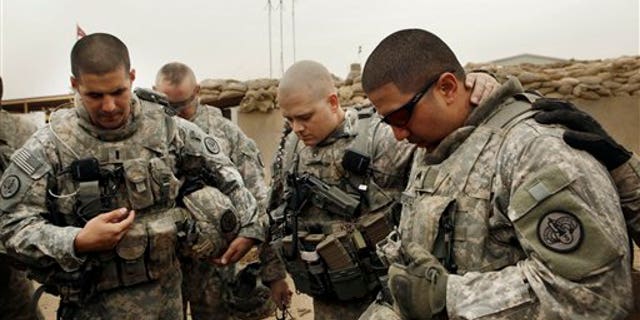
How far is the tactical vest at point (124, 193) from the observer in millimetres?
2609

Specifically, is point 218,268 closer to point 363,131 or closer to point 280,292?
point 280,292

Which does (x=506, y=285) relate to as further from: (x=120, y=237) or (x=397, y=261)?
(x=120, y=237)

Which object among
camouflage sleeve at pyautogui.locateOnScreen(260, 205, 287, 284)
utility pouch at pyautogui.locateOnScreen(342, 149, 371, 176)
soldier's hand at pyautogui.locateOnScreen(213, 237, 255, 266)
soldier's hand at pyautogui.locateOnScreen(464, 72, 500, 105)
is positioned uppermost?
soldier's hand at pyautogui.locateOnScreen(464, 72, 500, 105)

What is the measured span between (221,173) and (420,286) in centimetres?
167

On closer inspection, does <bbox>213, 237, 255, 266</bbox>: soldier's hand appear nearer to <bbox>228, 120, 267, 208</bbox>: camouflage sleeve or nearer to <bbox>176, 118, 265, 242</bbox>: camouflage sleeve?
<bbox>176, 118, 265, 242</bbox>: camouflage sleeve

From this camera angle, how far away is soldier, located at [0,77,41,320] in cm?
370

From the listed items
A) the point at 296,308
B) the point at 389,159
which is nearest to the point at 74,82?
the point at 389,159

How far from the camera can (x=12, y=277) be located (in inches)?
149

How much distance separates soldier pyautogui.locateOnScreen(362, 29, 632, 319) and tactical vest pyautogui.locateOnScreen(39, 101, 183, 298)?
1.26 metres

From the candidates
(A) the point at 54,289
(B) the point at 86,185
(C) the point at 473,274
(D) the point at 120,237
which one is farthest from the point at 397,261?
(A) the point at 54,289

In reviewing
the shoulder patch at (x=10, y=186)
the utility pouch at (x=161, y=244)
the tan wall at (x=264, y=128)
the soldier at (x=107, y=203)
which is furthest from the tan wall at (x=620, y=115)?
the shoulder patch at (x=10, y=186)

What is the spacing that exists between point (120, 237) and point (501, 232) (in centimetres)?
165

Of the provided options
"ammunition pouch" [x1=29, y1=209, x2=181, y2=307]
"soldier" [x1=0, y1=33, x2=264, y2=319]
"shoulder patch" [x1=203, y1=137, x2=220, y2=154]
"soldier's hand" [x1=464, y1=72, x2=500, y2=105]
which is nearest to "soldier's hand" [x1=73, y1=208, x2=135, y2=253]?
"soldier" [x1=0, y1=33, x2=264, y2=319]

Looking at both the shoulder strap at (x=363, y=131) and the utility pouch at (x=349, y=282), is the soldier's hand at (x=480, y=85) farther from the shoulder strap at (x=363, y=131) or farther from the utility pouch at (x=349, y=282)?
the utility pouch at (x=349, y=282)
